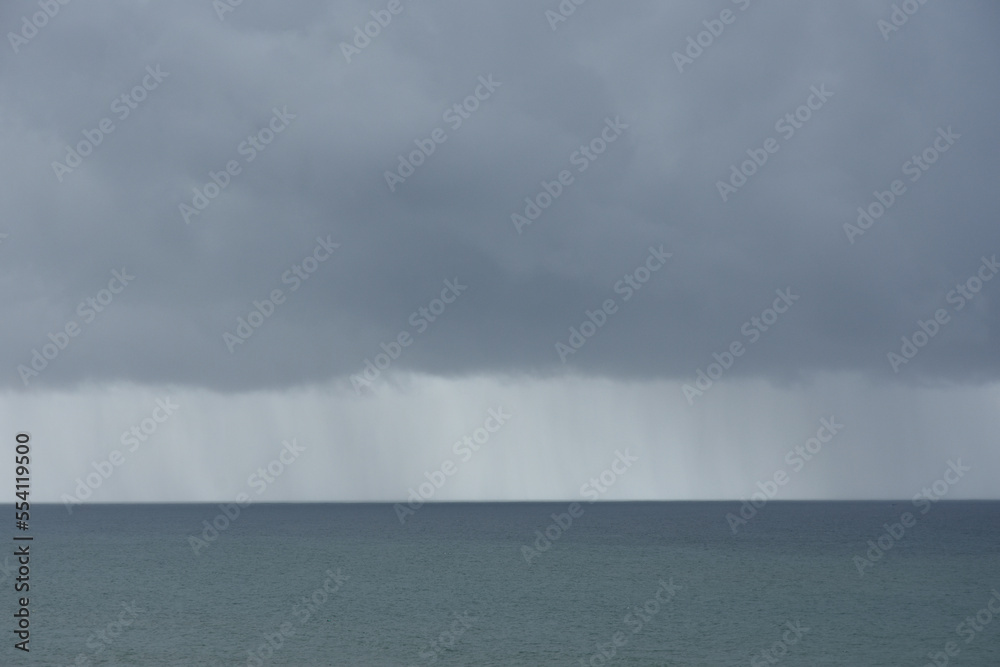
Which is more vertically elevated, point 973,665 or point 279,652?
point 973,665

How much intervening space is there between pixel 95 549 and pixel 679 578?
84946mm

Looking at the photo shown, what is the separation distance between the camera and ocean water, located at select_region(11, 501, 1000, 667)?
175 ft

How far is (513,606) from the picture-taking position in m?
71.1

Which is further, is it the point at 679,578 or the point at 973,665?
the point at 679,578

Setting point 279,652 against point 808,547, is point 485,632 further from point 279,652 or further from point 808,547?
point 808,547

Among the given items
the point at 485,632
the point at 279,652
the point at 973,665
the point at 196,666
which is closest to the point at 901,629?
the point at 973,665

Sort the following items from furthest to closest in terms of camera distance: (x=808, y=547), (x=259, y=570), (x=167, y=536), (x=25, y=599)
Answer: (x=167, y=536)
(x=808, y=547)
(x=259, y=570)
(x=25, y=599)

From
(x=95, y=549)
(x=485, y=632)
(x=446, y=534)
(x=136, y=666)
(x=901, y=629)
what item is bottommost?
(x=95, y=549)

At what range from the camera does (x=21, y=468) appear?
132 ft

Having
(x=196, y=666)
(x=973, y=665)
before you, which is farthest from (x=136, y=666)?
(x=973, y=665)

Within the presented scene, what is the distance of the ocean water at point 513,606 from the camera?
53.4 metres

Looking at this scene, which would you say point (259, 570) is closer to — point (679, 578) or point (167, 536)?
point (679, 578)

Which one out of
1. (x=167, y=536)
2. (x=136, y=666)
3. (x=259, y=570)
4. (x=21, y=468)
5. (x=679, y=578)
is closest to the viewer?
(x=21, y=468)

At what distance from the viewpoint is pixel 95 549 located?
130 meters
